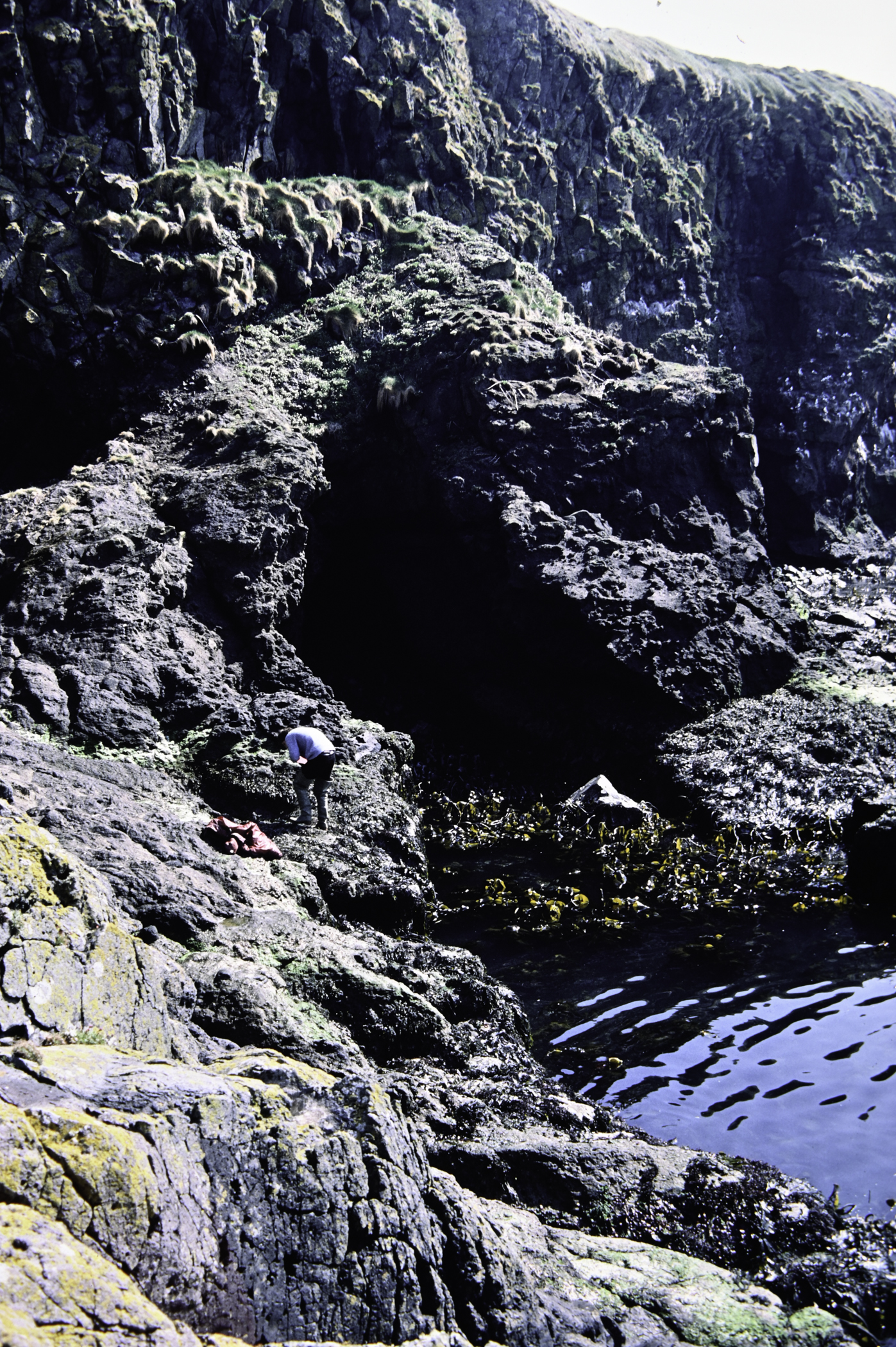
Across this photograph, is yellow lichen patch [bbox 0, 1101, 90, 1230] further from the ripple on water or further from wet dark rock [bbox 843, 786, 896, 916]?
wet dark rock [bbox 843, 786, 896, 916]

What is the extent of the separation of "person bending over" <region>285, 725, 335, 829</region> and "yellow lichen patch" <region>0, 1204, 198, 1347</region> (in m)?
9.95

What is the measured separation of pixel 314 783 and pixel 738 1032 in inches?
267

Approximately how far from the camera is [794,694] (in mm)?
22219

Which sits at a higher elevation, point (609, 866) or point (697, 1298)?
point (697, 1298)

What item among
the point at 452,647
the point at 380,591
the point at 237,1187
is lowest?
the point at 237,1187

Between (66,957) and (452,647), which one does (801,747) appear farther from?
(66,957)

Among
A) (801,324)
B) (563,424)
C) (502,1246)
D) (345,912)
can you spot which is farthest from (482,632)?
(801,324)

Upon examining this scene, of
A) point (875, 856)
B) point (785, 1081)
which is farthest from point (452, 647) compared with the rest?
point (785, 1081)

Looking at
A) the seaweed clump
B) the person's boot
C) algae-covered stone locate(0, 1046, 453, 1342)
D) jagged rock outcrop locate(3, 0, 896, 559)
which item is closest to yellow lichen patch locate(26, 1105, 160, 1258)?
algae-covered stone locate(0, 1046, 453, 1342)

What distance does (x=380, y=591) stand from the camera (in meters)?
24.5

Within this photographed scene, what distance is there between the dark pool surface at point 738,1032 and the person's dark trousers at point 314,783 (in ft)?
8.96

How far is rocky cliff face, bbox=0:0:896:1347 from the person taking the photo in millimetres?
5324

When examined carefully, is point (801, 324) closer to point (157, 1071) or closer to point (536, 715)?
point (536, 715)

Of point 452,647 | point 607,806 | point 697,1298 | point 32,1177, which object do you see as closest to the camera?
point 32,1177
